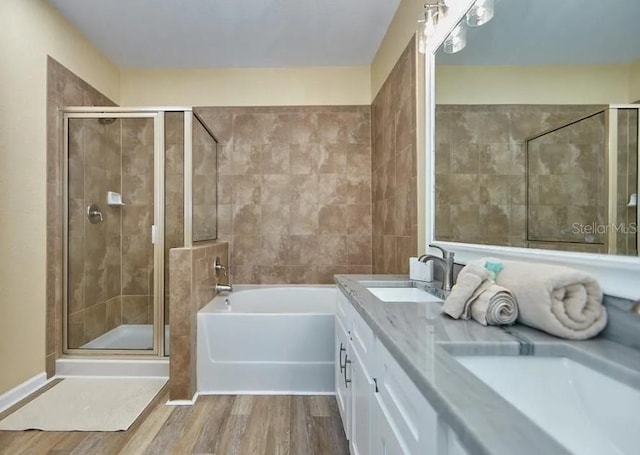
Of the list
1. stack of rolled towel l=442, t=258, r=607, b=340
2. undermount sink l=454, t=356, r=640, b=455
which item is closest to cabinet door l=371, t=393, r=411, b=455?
undermount sink l=454, t=356, r=640, b=455

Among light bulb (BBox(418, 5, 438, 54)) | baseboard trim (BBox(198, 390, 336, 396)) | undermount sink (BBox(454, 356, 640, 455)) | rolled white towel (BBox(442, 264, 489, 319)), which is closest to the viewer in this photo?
undermount sink (BBox(454, 356, 640, 455))

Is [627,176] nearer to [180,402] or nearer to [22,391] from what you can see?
[180,402]

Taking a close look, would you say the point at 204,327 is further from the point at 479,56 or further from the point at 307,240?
the point at 479,56

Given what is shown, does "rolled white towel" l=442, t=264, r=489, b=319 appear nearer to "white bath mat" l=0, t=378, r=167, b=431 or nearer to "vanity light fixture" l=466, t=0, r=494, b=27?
"vanity light fixture" l=466, t=0, r=494, b=27

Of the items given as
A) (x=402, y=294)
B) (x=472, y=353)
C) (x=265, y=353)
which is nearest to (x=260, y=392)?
(x=265, y=353)

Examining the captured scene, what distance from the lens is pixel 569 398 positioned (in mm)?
728

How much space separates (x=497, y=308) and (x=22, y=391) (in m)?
2.78

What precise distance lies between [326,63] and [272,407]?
2988 mm

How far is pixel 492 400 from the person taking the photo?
56 cm

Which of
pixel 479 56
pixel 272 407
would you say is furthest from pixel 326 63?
pixel 272 407

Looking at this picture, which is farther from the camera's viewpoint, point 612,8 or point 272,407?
point 272,407

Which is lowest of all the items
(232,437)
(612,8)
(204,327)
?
(232,437)

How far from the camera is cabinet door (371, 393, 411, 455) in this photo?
2.77ft

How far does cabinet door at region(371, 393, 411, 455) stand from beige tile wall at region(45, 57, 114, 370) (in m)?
2.46
